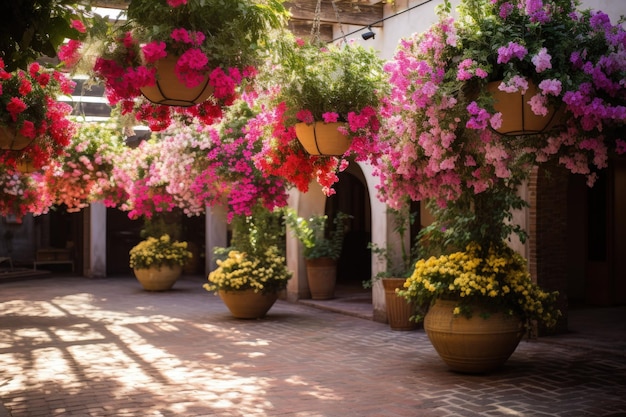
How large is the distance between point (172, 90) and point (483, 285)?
370 centimetres

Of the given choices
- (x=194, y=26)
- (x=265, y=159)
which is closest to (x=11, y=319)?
(x=265, y=159)

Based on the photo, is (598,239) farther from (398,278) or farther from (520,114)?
(520,114)

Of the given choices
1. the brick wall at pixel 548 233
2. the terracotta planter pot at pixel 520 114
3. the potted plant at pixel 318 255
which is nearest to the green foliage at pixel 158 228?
the potted plant at pixel 318 255

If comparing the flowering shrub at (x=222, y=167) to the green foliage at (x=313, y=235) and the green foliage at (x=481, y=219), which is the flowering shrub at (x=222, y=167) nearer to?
the green foliage at (x=313, y=235)

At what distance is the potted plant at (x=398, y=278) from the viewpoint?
1063 centimetres

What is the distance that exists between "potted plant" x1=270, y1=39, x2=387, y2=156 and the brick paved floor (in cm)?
217

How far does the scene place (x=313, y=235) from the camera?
1462 cm

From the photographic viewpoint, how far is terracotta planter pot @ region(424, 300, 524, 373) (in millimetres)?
7082

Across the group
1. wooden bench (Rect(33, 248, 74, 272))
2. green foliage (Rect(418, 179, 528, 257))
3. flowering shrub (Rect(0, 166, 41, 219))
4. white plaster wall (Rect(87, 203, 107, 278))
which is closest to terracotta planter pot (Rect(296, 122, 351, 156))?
green foliage (Rect(418, 179, 528, 257))

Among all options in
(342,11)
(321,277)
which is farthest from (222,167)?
(321,277)

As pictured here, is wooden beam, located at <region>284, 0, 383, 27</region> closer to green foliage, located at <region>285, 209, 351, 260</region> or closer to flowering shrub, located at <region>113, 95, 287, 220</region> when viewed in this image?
flowering shrub, located at <region>113, 95, 287, 220</region>

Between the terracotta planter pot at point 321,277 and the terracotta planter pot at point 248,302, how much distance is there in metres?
2.65

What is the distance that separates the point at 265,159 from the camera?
271 inches

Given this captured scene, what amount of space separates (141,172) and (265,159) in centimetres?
751
